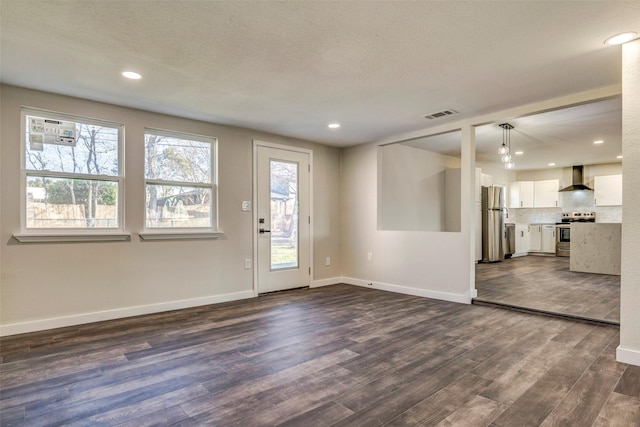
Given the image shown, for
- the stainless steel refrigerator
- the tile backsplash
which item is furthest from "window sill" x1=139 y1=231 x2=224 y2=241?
the tile backsplash

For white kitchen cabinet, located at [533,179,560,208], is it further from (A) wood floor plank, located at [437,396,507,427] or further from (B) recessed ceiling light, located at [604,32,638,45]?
(A) wood floor plank, located at [437,396,507,427]

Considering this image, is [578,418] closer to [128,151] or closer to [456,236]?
[456,236]

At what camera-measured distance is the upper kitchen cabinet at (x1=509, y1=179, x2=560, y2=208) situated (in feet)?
30.9

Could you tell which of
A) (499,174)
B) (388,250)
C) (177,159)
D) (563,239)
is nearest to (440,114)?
(388,250)

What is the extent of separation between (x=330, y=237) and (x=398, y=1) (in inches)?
169

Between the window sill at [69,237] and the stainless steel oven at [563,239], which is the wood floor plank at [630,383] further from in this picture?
Result: the stainless steel oven at [563,239]

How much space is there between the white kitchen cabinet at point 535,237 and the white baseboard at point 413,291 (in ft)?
22.3

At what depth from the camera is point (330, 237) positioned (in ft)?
19.6

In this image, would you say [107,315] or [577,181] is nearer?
[107,315]

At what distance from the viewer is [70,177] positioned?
356 centimetres

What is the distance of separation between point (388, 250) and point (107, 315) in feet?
12.4

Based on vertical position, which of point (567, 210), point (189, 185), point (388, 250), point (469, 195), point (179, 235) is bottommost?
point (388, 250)

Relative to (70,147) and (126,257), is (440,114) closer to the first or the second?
(126,257)

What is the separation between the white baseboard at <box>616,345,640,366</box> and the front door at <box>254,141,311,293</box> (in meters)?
3.88
